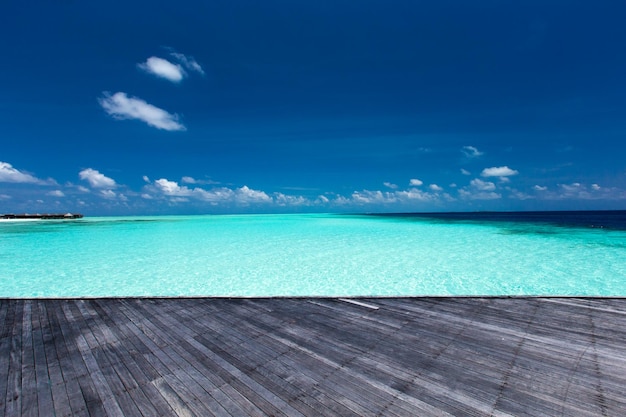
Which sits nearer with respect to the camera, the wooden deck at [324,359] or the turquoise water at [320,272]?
the wooden deck at [324,359]

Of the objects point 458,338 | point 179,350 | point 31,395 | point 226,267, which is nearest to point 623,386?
point 458,338

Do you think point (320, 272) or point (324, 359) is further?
point (320, 272)

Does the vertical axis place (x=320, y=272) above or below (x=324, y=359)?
below

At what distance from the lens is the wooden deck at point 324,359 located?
2521mm

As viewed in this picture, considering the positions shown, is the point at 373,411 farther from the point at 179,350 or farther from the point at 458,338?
the point at 179,350

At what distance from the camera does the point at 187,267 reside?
479 inches

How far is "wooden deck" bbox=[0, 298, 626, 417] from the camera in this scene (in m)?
2.52

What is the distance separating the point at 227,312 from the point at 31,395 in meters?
2.43

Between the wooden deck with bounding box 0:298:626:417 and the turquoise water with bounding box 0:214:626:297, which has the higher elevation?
the wooden deck with bounding box 0:298:626:417

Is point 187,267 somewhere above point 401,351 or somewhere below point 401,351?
below

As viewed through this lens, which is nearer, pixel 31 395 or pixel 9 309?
pixel 31 395

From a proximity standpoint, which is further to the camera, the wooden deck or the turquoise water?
the turquoise water

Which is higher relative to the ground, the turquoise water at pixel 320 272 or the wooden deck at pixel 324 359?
the wooden deck at pixel 324 359

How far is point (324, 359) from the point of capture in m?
3.22
